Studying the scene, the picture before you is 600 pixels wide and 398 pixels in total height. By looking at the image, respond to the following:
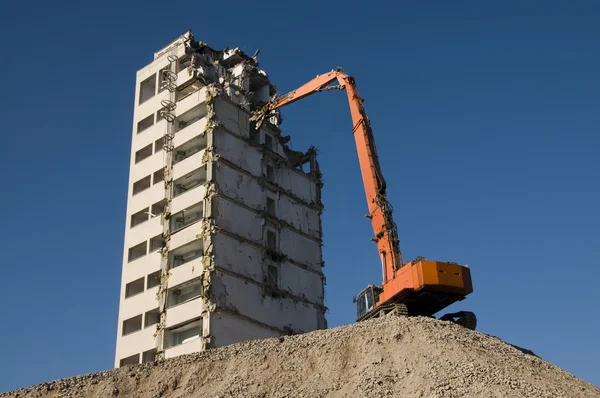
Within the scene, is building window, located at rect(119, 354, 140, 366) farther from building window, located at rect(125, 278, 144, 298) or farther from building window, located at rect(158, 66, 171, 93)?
building window, located at rect(158, 66, 171, 93)

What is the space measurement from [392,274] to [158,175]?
102 ft

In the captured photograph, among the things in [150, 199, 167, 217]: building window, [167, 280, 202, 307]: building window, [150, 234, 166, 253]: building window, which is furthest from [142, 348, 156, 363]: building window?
[150, 199, 167, 217]: building window

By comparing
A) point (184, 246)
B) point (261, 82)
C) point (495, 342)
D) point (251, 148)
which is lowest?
point (495, 342)

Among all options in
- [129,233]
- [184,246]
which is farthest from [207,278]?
[129,233]

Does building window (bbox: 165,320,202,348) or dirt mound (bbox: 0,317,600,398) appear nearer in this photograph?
dirt mound (bbox: 0,317,600,398)

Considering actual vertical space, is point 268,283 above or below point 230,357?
above

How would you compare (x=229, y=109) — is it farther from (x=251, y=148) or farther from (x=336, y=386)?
(x=336, y=386)

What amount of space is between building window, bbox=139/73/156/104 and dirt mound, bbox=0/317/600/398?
125 ft

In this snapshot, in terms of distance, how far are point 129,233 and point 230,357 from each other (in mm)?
31431

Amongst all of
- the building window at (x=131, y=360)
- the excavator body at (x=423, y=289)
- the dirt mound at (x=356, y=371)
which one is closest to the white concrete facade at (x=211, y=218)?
the building window at (x=131, y=360)

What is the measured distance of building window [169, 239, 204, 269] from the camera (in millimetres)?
59812

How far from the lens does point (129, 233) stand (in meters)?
65.4

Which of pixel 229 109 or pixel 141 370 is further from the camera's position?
pixel 229 109

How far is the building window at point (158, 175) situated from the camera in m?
65.8
